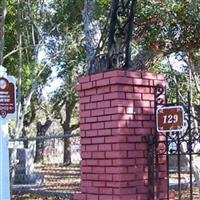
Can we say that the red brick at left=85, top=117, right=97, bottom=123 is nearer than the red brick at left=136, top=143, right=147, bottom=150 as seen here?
No

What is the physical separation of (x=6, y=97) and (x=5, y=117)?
0.26 m

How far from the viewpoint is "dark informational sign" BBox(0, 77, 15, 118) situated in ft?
22.9

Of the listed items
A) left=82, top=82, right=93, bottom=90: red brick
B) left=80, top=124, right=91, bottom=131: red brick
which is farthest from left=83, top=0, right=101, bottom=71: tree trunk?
left=80, top=124, right=91, bottom=131: red brick

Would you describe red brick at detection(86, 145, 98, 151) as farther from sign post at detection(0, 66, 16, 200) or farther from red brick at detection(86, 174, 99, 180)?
sign post at detection(0, 66, 16, 200)

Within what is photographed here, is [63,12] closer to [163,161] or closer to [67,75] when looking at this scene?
[67,75]

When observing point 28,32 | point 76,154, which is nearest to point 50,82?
point 28,32

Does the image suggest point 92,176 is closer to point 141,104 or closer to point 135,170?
point 135,170

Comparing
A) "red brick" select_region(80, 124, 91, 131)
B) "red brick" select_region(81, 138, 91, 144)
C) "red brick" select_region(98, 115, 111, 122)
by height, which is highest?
"red brick" select_region(98, 115, 111, 122)

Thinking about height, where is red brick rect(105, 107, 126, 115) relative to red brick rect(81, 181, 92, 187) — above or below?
above

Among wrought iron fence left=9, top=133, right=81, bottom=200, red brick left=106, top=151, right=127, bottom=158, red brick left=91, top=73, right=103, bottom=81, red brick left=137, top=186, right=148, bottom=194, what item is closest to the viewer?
red brick left=106, top=151, right=127, bottom=158

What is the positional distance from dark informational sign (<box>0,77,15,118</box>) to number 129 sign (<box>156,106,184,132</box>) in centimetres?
217

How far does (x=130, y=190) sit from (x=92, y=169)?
55cm

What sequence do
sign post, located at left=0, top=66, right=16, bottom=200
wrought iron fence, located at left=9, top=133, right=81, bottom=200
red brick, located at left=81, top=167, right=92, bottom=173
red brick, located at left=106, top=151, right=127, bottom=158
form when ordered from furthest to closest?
wrought iron fence, located at left=9, top=133, right=81, bottom=200 → sign post, located at left=0, top=66, right=16, bottom=200 → red brick, located at left=81, top=167, right=92, bottom=173 → red brick, located at left=106, top=151, right=127, bottom=158

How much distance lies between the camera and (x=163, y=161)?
5867mm
